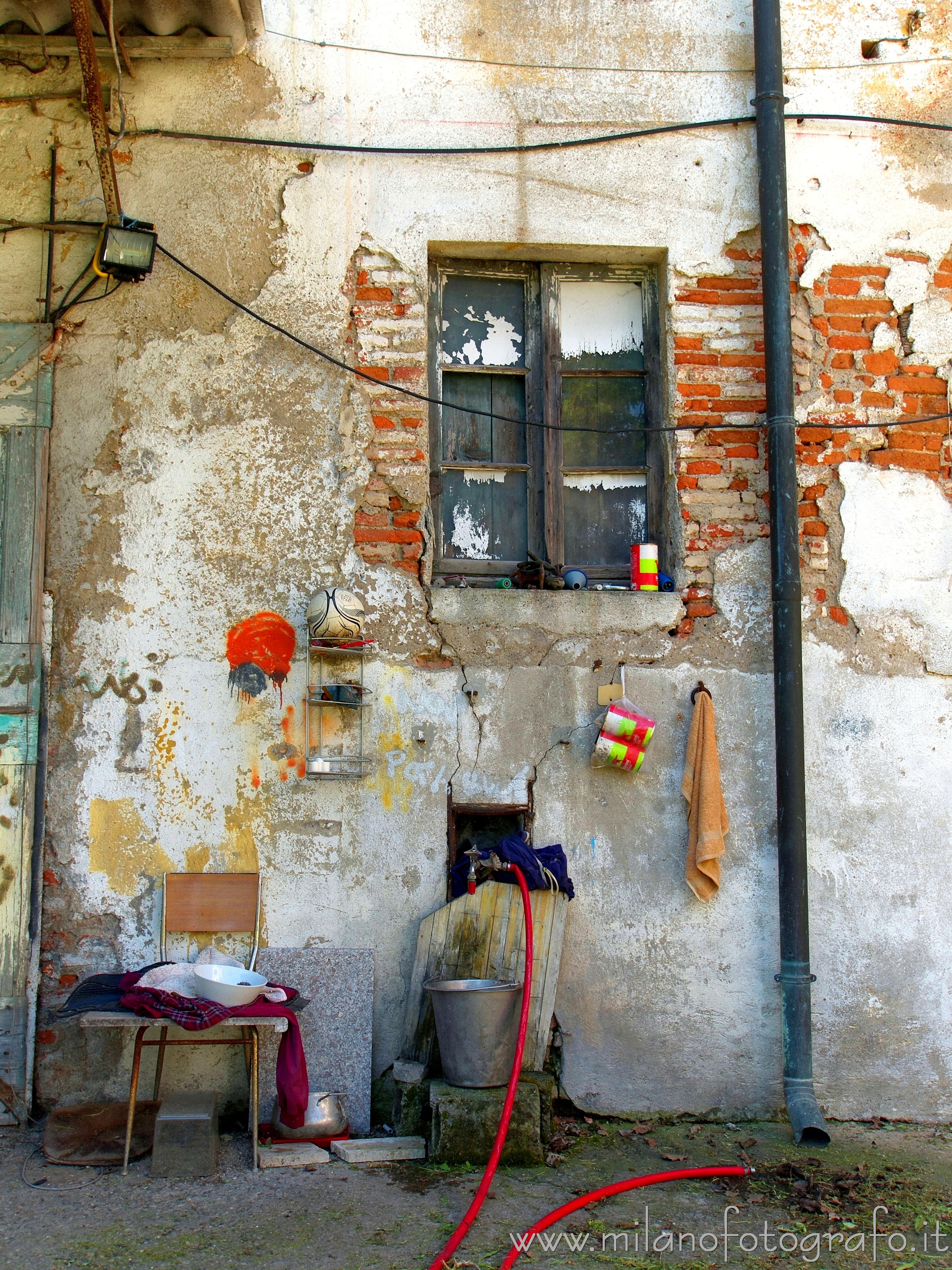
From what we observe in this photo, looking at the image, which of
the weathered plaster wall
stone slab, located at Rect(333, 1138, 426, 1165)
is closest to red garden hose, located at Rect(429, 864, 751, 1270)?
stone slab, located at Rect(333, 1138, 426, 1165)

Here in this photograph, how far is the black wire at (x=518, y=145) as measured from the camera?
4.73 meters

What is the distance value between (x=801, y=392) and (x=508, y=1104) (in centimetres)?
327

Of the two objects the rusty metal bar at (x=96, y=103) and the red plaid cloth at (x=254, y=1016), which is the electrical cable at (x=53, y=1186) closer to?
the red plaid cloth at (x=254, y=1016)

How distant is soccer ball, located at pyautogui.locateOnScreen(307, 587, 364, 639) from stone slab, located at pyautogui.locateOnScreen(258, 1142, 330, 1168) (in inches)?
76.8

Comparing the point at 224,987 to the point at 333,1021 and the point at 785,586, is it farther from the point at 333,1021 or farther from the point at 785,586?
the point at 785,586

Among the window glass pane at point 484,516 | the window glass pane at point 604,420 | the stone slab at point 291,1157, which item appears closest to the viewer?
the stone slab at point 291,1157

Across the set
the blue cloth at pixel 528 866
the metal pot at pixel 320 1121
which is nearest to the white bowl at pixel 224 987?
the metal pot at pixel 320 1121

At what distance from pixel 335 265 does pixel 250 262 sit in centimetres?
37

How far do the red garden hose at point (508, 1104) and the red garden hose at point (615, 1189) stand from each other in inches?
6.2

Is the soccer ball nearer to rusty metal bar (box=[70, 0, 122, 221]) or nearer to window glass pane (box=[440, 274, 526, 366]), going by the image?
window glass pane (box=[440, 274, 526, 366])

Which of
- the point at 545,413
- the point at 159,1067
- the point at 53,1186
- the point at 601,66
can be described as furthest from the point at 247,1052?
the point at 601,66

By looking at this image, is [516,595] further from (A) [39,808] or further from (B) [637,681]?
(A) [39,808]

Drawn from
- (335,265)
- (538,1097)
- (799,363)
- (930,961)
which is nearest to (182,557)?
(335,265)

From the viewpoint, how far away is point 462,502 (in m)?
4.97
